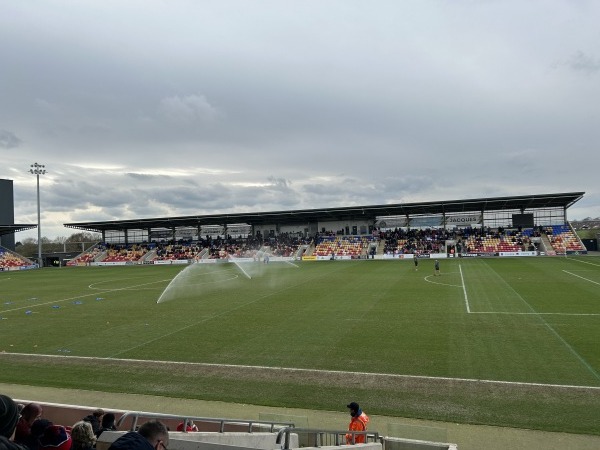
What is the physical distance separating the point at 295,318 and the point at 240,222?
6564cm

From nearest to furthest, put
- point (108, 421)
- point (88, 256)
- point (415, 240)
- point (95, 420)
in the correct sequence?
point (95, 420)
point (108, 421)
point (415, 240)
point (88, 256)

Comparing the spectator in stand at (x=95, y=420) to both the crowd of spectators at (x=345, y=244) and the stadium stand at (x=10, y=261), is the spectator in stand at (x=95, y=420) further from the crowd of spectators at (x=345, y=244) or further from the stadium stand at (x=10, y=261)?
the stadium stand at (x=10, y=261)

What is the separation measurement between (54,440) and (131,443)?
5.63 ft

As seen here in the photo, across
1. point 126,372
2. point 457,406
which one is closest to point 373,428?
point 457,406

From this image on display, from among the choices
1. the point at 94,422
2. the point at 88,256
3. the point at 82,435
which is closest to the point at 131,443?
the point at 82,435

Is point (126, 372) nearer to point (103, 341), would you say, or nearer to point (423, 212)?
point (103, 341)

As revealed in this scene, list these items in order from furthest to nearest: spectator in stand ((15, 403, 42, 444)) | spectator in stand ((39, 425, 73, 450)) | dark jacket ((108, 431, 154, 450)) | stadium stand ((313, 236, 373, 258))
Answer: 1. stadium stand ((313, 236, 373, 258))
2. spectator in stand ((15, 403, 42, 444))
3. spectator in stand ((39, 425, 73, 450))
4. dark jacket ((108, 431, 154, 450))

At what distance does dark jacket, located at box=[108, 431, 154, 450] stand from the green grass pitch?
885cm

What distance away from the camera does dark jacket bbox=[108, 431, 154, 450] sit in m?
3.43

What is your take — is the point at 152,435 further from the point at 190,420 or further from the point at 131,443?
the point at 190,420

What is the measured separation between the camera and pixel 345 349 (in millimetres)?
17141

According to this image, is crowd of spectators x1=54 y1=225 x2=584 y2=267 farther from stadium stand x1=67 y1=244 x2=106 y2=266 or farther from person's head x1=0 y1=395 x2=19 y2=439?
person's head x1=0 y1=395 x2=19 y2=439

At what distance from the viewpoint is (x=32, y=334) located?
71.0 feet

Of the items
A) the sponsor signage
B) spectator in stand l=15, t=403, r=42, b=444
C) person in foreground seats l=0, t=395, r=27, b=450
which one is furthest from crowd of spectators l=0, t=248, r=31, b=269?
person in foreground seats l=0, t=395, r=27, b=450
